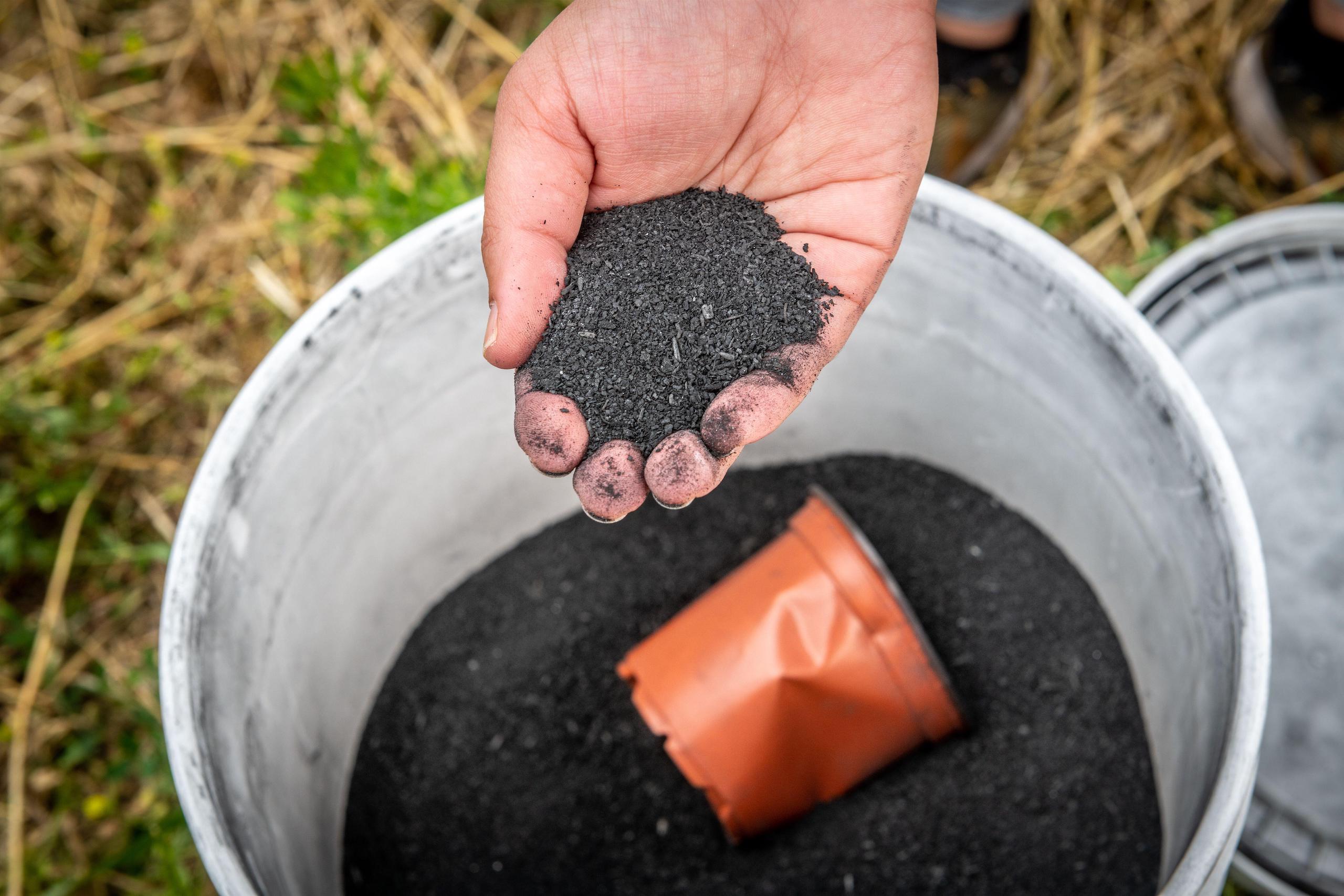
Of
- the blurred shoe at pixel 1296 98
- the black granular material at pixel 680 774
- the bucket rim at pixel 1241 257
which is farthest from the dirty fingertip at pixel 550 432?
the blurred shoe at pixel 1296 98

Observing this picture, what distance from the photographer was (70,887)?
1.51 metres

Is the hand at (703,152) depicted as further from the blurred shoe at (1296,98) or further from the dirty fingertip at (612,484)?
the blurred shoe at (1296,98)

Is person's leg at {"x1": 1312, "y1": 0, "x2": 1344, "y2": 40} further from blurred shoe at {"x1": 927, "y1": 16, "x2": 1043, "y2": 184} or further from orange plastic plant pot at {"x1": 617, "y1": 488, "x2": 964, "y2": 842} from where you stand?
orange plastic plant pot at {"x1": 617, "y1": 488, "x2": 964, "y2": 842}

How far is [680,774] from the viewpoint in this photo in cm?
133

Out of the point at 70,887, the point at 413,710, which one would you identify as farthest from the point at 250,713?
the point at 70,887

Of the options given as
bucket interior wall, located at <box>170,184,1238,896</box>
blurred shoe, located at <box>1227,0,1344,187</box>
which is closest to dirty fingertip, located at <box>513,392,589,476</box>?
bucket interior wall, located at <box>170,184,1238,896</box>

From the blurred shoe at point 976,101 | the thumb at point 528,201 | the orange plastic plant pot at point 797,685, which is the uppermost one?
the thumb at point 528,201

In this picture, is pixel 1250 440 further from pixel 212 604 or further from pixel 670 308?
pixel 212 604

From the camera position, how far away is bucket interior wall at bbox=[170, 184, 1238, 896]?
38.3 inches

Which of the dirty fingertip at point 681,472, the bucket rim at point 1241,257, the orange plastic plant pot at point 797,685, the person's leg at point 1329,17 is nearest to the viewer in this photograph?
the dirty fingertip at point 681,472

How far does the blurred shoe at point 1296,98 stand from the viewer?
1675 mm

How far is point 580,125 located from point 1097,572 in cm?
89

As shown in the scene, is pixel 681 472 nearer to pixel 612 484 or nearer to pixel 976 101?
pixel 612 484

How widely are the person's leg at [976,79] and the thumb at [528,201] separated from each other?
0.95m
